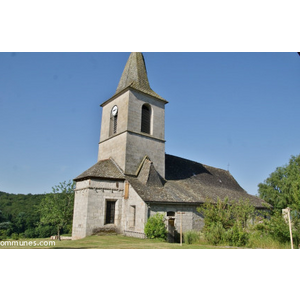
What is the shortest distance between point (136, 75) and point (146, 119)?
4.47 metres

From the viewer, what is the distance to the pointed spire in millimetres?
23047

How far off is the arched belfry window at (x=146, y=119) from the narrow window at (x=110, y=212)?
7.25m

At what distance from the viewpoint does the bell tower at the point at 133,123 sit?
20.6 metres

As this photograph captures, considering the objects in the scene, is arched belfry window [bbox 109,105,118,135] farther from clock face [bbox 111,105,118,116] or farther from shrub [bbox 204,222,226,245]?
shrub [bbox 204,222,226,245]

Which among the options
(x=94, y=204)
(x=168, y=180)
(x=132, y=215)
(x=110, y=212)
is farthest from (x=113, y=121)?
(x=132, y=215)

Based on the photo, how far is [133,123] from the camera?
21156 mm

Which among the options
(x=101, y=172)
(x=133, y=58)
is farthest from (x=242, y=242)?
(x=133, y=58)

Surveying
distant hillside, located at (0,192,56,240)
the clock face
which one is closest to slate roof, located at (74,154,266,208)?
the clock face

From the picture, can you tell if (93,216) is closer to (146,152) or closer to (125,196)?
(125,196)

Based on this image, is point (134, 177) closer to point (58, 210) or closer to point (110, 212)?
point (110, 212)

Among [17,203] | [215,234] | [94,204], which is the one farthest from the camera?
[17,203]

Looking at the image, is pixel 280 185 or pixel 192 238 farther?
pixel 280 185

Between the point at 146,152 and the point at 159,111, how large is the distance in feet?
14.9

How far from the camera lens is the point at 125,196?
18.5 m
